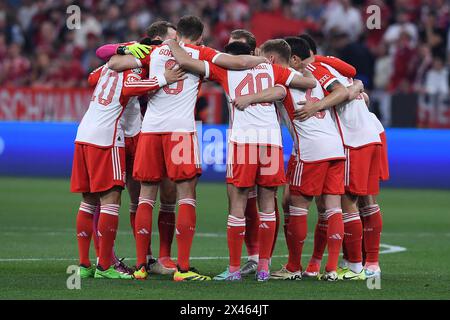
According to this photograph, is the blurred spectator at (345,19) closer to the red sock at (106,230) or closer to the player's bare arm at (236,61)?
the player's bare arm at (236,61)

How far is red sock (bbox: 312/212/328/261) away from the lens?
9914 millimetres

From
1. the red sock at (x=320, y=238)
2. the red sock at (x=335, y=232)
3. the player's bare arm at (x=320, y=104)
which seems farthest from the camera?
the red sock at (x=320, y=238)

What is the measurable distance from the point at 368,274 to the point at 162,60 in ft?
8.49

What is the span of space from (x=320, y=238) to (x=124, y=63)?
2.32m

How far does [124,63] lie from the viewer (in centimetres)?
954

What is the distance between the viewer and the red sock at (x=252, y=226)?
10367 millimetres

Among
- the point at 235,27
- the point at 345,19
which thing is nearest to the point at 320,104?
A: the point at 345,19

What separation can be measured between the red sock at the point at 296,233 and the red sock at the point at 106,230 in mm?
1508

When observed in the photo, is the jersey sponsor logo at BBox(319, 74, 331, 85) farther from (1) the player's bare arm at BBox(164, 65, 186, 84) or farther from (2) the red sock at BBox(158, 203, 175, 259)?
(2) the red sock at BBox(158, 203, 175, 259)

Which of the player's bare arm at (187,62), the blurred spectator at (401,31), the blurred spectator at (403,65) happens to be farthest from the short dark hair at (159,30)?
the blurred spectator at (401,31)

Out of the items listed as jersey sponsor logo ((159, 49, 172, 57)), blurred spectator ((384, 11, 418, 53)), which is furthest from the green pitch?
blurred spectator ((384, 11, 418, 53))

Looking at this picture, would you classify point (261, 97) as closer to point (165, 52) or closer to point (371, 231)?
point (165, 52)

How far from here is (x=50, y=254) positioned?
37.6 feet

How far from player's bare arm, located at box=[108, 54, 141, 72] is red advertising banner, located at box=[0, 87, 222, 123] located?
39.7 feet
